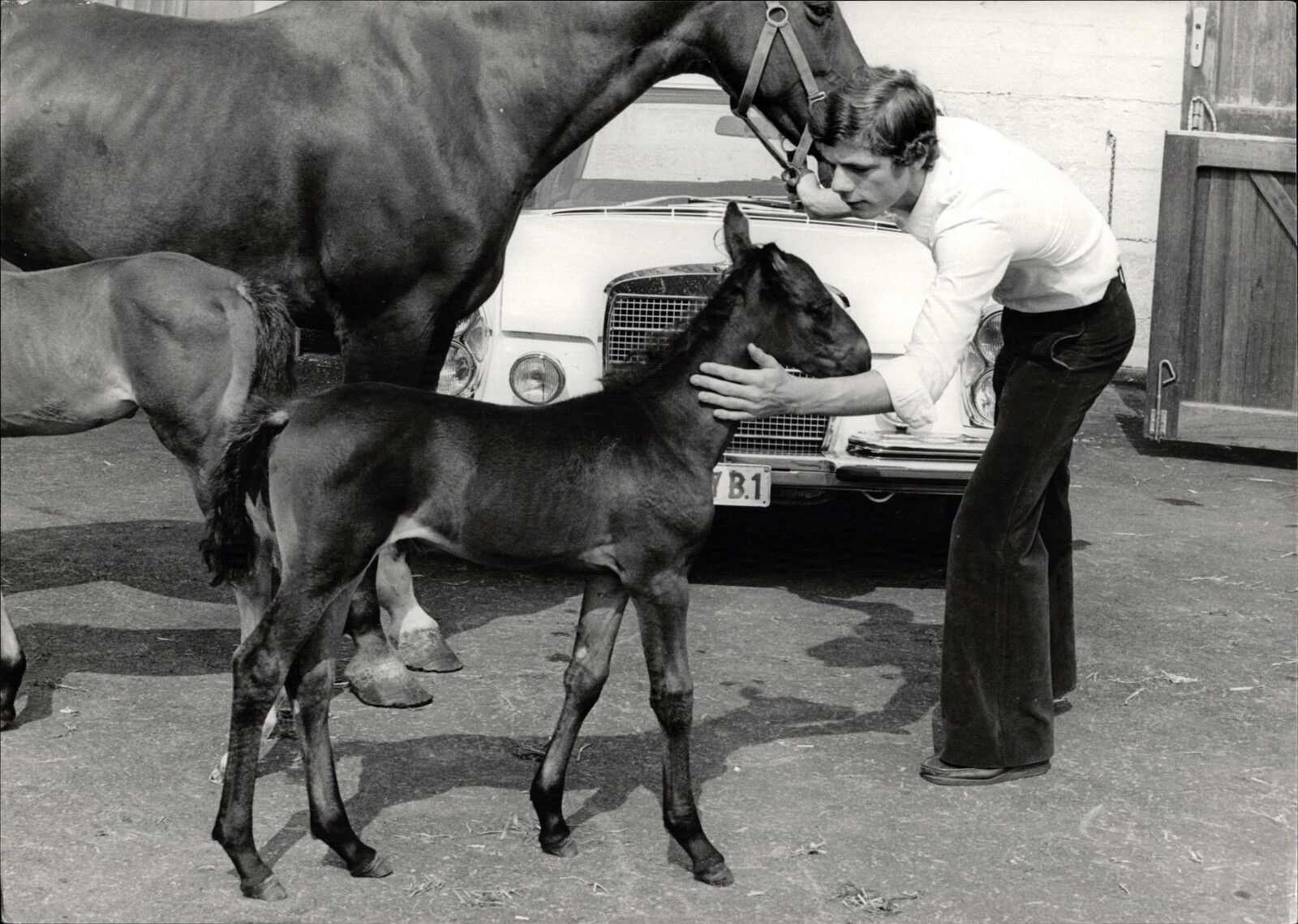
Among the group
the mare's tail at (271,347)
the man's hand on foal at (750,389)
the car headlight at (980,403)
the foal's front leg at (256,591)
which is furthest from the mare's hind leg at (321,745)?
the car headlight at (980,403)

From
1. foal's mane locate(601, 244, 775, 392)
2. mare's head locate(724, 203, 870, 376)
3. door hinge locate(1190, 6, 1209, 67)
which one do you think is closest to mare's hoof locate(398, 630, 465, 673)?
foal's mane locate(601, 244, 775, 392)

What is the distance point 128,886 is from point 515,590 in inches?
114

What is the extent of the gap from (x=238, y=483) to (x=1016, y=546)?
218cm

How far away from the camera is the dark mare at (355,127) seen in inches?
161

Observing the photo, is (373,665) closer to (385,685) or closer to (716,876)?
(385,685)

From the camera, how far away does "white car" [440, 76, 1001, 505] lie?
19.6 feet

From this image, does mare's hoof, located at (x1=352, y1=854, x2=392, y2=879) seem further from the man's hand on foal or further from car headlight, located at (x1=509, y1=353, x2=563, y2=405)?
car headlight, located at (x1=509, y1=353, x2=563, y2=405)

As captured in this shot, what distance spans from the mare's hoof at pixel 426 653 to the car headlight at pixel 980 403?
93.2 inches

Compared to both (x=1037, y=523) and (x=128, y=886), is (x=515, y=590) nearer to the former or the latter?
(x=1037, y=523)

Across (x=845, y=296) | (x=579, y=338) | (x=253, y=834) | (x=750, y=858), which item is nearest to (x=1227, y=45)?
(x=845, y=296)

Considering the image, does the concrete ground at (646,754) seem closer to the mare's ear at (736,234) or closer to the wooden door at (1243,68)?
the mare's ear at (736,234)

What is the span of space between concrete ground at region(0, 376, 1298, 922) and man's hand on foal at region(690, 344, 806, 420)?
1.11m

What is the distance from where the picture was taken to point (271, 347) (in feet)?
12.5

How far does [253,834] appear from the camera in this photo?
360 centimetres
